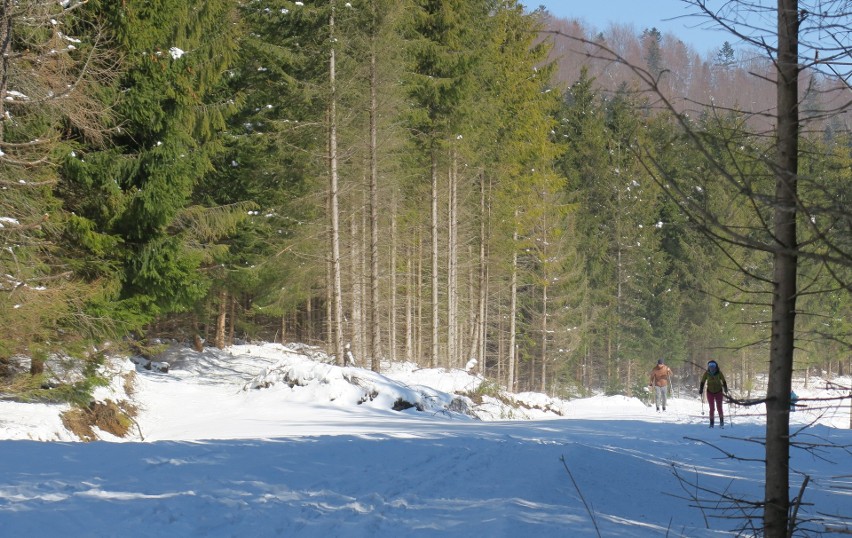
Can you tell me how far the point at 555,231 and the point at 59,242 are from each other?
27191 millimetres

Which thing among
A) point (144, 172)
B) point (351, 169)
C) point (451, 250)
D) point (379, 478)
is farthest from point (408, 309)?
point (379, 478)

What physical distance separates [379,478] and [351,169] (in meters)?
18.3

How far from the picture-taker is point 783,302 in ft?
17.0

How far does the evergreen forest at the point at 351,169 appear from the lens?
5234mm

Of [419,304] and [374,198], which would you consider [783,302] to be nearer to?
[374,198]

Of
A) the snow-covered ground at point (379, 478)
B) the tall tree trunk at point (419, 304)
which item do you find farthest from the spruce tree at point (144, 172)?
the tall tree trunk at point (419, 304)

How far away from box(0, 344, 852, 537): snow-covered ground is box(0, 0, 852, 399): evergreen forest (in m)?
1.68

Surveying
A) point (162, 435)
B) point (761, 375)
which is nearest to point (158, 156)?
point (162, 435)

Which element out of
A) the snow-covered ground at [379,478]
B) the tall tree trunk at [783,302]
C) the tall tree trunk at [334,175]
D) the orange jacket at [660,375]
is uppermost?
the tall tree trunk at [334,175]

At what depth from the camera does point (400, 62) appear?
24.0 meters

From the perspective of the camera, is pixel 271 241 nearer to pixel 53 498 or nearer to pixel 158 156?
pixel 158 156

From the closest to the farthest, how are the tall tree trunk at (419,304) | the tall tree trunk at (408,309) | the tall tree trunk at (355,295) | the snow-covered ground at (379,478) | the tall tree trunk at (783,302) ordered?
the tall tree trunk at (783,302) < the snow-covered ground at (379,478) < the tall tree trunk at (355,295) < the tall tree trunk at (408,309) < the tall tree trunk at (419,304)

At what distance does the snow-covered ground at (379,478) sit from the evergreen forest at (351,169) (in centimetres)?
168

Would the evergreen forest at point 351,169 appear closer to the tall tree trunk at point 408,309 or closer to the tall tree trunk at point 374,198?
the tall tree trunk at point 374,198
